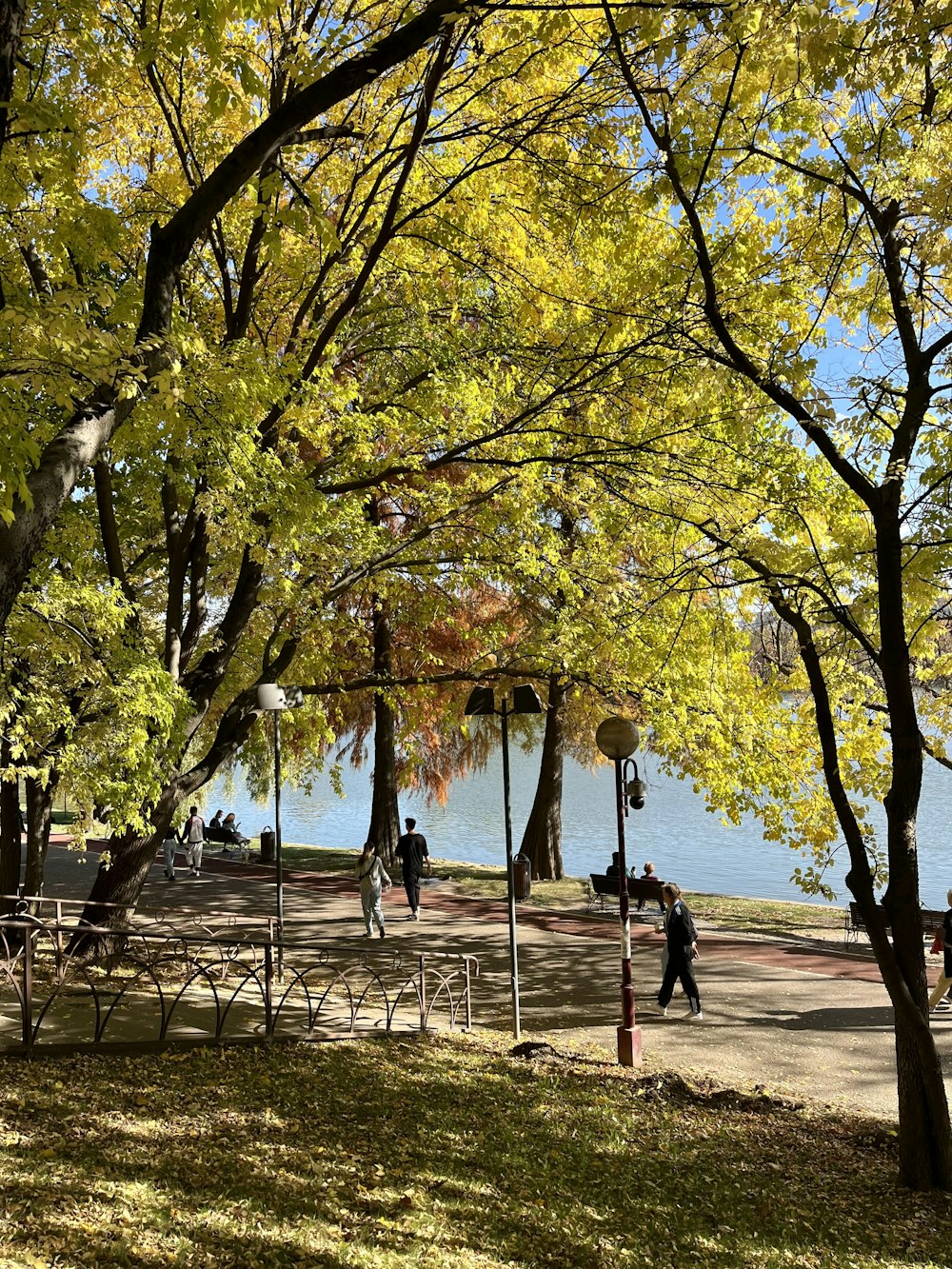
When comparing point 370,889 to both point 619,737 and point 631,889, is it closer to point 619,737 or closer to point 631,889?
point 631,889

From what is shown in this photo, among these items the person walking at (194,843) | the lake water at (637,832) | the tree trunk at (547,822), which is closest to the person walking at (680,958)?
Answer: the lake water at (637,832)

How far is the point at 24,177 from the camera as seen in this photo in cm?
841

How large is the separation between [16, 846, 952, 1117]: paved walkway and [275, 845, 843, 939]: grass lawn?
105cm

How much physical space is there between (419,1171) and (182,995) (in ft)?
13.7

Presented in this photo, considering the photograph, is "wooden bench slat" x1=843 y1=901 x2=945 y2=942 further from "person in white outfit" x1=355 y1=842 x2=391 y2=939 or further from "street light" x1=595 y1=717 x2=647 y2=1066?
"person in white outfit" x1=355 y1=842 x2=391 y2=939

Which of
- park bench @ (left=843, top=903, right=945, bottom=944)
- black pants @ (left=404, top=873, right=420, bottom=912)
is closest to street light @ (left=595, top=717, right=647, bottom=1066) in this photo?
park bench @ (left=843, top=903, right=945, bottom=944)

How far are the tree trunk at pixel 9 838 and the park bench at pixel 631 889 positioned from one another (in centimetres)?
1010

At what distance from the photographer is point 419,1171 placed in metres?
5.89

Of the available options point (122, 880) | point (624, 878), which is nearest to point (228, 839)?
point (122, 880)

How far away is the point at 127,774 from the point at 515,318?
6991 millimetres

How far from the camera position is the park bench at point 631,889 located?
1825 cm

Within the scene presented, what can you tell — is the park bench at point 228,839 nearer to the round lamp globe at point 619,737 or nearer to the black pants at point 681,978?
the black pants at point 681,978

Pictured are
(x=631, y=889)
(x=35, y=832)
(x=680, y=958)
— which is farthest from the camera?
(x=631, y=889)

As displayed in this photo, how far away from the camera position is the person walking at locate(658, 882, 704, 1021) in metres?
11.5
